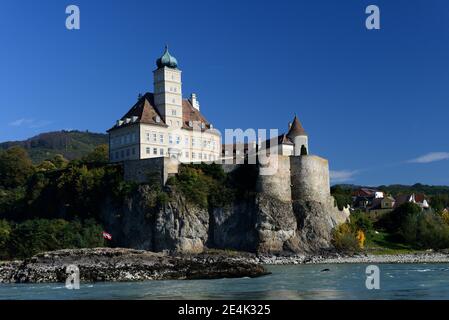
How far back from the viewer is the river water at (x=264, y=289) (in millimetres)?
26453

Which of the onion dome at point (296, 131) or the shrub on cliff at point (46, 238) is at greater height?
the onion dome at point (296, 131)

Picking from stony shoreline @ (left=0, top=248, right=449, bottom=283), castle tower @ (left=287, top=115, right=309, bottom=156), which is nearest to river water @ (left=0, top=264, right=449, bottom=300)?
stony shoreline @ (left=0, top=248, right=449, bottom=283)

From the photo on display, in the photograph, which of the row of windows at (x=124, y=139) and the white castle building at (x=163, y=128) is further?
the row of windows at (x=124, y=139)

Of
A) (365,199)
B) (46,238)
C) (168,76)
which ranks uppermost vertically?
(168,76)

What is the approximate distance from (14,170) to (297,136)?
34.6 m

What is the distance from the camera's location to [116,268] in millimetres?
38406

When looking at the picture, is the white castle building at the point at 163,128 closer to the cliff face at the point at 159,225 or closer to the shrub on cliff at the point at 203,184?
the shrub on cliff at the point at 203,184

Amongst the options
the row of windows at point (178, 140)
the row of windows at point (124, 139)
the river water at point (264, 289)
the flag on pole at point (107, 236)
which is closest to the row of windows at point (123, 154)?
the row of windows at point (124, 139)

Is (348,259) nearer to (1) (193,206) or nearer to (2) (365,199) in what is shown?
(1) (193,206)

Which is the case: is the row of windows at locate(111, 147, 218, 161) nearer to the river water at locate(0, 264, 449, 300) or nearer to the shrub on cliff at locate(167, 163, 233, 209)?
the shrub on cliff at locate(167, 163, 233, 209)

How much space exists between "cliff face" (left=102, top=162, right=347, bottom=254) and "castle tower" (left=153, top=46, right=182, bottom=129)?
25.1ft

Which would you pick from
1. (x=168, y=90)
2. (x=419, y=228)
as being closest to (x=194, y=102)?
(x=168, y=90)

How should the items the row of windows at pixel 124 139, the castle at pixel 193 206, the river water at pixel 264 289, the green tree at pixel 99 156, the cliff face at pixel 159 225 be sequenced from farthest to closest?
the green tree at pixel 99 156, the row of windows at pixel 124 139, the castle at pixel 193 206, the cliff face at pixel 159 225, the river water at pixel 264 289

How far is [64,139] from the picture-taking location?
Answer: 173625mm
